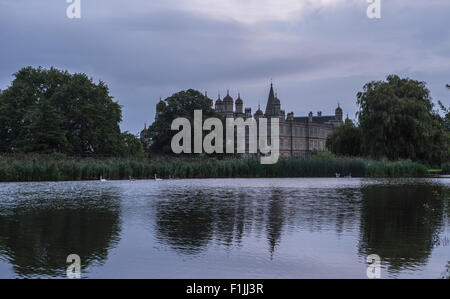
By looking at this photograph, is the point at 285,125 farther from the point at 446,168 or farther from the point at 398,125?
the point at 398,125

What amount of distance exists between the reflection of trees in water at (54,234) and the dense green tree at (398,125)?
32.5 metres

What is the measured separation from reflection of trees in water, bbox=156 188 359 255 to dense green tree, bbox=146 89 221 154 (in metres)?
37.8

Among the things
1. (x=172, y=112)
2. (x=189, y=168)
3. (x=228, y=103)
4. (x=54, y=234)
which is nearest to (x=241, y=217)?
(x=54, y=234)

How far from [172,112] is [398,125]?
2508cm

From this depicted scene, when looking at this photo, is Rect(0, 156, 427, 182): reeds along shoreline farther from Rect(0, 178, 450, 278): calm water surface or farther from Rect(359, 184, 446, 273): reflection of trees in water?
Rect(359, 184, 446, 273): reflection of trees in water

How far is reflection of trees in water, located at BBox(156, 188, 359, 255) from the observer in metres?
9.80

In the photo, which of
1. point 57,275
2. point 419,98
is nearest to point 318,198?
point 57,275

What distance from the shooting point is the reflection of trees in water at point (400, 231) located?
8022 mm

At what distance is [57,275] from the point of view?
6836mm

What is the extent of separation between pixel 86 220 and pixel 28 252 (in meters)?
3.90

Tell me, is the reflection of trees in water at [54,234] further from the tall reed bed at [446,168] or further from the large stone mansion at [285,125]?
the large stone mansion at [285,125]

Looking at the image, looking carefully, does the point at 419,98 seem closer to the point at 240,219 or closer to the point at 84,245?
the point at 240,219

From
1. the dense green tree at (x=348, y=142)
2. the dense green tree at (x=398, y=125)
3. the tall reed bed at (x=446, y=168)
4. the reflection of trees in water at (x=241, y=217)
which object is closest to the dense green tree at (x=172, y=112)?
the dense green tree at (x=348, y=142)

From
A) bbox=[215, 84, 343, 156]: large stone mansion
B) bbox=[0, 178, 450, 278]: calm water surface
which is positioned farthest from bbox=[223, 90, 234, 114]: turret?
bbox=[0, 178, 450, 278]: calm water surface
